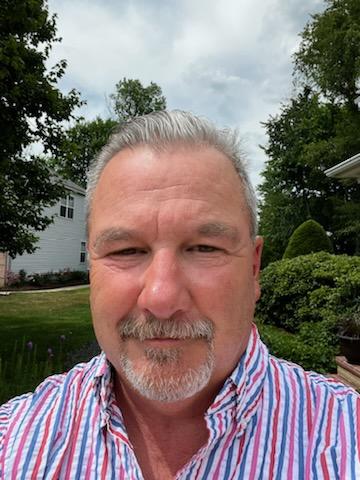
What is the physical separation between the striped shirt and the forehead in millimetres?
449

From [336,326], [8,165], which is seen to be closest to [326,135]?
[336,326]

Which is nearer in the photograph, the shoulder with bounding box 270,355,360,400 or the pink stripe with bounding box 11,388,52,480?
the pink stripe with bounding box 11,388,52,480

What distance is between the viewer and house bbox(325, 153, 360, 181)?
9352 mm

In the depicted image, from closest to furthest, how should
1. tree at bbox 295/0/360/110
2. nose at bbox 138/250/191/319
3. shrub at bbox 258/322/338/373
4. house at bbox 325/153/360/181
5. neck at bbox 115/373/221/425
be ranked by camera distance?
nose at bbox 138/250/191/319 < neck at bbox 115/373/221/425 < shrub at bbox 258/322/338/373 < house at bbox 325/153/360/181 < tree at bbox 295/0/360/110

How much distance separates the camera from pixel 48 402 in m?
1.29

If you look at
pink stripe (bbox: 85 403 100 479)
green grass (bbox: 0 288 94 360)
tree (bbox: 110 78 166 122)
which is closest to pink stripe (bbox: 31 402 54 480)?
pink stripe (bbox: 85 403 100 479)

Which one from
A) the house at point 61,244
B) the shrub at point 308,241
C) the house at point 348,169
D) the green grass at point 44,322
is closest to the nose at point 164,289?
the green grass at point 44,322

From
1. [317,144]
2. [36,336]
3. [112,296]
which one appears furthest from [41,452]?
[317,144]

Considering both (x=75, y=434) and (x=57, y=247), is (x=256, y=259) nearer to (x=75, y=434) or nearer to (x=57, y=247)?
(x=75, y=434)

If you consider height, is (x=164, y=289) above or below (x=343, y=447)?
above

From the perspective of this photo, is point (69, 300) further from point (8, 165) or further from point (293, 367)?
point (293, 367)

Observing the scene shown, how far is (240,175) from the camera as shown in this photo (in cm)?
127

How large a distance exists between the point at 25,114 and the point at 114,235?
5.80m

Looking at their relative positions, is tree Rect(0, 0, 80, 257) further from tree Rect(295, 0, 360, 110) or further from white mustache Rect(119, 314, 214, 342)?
tree Rect(295, 0, 360, 110)
